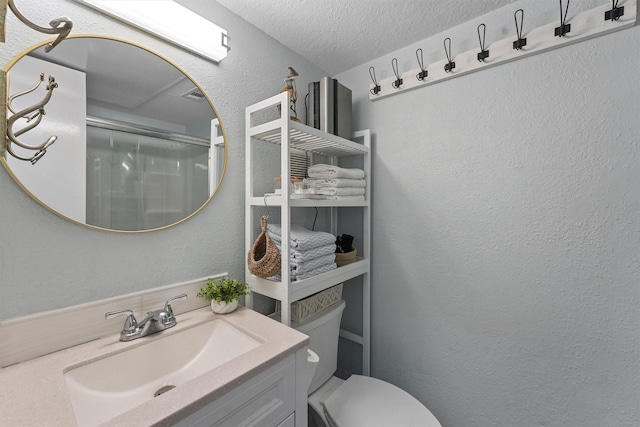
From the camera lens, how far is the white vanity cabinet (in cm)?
62

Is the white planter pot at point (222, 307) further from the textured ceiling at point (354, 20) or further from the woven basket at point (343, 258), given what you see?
the textured ceiling at point (354, 20)

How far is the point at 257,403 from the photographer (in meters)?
0.72

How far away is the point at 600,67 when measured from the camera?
0.97 metres

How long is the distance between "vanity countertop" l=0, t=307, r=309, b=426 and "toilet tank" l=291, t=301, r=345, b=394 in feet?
1.08

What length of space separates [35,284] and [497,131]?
1723 mm

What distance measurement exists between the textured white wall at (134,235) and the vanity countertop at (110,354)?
0.16 meters

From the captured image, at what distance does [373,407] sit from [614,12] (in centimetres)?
170

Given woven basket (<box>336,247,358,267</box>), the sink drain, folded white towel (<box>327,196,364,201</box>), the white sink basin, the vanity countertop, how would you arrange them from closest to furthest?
the vanity countertop, the white sink basin, the sink drain, folded white towel (<box>327,196,364,201</box>), woven basket (<box>336,247,358,267</box>)

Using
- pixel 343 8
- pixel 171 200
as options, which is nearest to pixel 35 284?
pixel 171 200

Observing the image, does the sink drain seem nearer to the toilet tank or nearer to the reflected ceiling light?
the toilet tank

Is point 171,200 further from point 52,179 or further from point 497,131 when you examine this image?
point 497,131

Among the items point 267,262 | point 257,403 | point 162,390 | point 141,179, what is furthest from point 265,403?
point 141,179

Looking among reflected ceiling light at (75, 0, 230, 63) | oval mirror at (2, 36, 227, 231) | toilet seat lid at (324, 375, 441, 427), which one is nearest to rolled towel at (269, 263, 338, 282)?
oval mirror at (2, 36, 227, 231)

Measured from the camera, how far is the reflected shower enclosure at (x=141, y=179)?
83cm
